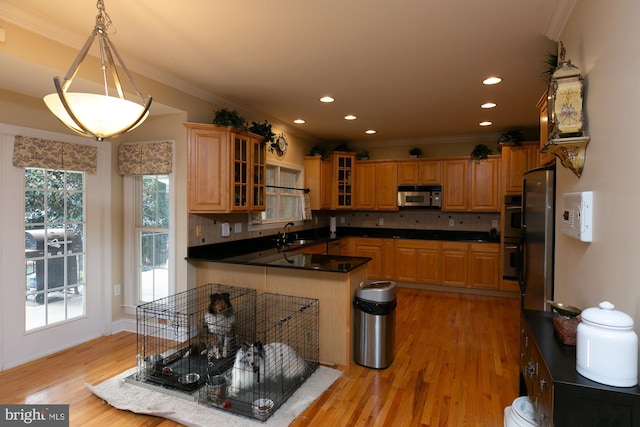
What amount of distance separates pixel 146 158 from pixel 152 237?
0.87 m

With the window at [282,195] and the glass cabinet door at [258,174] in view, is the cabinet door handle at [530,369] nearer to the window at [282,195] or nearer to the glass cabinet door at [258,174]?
the glass cabinet door at [258,174]

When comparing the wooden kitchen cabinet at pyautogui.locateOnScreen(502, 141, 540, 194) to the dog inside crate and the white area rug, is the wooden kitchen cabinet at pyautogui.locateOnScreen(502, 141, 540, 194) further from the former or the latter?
the white area rug

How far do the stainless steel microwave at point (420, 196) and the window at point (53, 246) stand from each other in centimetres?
471

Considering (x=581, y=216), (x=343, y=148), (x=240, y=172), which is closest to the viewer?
(x=581, y=216)

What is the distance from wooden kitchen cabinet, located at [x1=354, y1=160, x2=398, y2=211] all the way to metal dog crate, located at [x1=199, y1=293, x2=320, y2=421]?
359cm

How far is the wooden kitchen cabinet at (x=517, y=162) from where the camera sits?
505 centimetres

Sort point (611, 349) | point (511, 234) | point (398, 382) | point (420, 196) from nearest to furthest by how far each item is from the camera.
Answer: point (611, 349)
point (398, 382)
point (511, 234)
point (420, 196)

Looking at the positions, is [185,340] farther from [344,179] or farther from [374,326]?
[344,179]

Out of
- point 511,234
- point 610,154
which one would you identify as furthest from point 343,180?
point 610,154

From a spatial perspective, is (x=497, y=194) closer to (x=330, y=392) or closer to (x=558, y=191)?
(x=558, y=191)

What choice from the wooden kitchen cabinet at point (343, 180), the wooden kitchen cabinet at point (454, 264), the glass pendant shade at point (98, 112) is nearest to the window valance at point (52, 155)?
the glass pendant shade at point (98, 112)

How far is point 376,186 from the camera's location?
648 centimetres

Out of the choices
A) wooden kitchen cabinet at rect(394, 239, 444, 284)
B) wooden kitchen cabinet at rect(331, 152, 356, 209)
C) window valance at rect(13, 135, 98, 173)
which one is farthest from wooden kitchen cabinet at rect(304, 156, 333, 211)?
window valance at rect(13, 135, 98, 173)

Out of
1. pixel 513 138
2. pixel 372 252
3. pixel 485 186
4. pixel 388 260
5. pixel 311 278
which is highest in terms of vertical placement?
pixel 513 138
